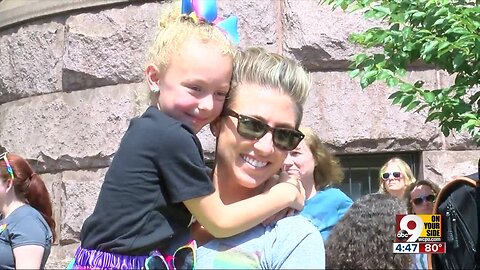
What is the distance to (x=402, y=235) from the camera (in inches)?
146

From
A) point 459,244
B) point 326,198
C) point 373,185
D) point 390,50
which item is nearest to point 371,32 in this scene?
point 390,50

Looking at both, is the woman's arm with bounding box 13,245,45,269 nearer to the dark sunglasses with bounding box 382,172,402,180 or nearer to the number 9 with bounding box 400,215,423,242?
the number 9 with bounding box 400,215,423,242

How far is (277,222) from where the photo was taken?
2291 mm

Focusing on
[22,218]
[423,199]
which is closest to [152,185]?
[22,218]

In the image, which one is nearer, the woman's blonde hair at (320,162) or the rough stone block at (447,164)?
the woman's blonde hair at (320,162)

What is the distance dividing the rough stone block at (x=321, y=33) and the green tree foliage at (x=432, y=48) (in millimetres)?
1967

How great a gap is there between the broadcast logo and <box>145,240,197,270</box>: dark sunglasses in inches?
57.4

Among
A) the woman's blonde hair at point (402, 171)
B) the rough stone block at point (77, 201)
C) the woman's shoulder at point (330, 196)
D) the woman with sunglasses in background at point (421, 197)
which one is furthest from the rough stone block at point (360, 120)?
the woman's shoulder at point (330, 196)

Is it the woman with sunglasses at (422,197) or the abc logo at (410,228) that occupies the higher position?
the abc logo at (410,228)

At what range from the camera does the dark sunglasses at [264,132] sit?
7.30 ft

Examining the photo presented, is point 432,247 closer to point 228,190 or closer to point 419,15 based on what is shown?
point 419,15

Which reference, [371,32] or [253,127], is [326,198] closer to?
[371,32]

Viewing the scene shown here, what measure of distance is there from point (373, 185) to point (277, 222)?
4720mm

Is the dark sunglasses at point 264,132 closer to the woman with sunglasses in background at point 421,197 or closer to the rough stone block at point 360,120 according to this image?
the woman with sunglasses in background at point 421,197
